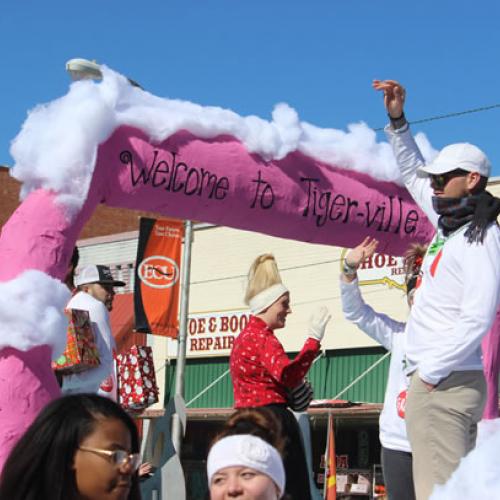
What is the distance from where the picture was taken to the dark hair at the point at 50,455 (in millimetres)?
2232

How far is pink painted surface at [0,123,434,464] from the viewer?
4332mm

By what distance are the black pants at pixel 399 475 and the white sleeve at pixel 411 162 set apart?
45.3 inches

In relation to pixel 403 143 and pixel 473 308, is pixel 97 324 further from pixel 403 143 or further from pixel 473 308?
pixel 473 308

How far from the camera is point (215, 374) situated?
21.3m

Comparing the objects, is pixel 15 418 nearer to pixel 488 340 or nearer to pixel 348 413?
pixel 488 340

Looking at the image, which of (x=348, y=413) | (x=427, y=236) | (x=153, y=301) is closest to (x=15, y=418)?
(x=427, y=236)

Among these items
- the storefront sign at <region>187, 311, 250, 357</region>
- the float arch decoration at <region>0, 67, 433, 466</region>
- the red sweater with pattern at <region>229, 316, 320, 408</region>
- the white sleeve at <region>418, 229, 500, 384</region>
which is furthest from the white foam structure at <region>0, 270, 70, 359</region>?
the storefront sign at <region>187, 311, 250, 357</region>

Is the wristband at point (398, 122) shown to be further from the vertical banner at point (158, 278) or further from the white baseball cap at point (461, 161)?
the vertical banner at point (158, 278)

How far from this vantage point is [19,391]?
4.25 meters

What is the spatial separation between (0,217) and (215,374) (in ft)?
37.7

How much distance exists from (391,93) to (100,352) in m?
2.05

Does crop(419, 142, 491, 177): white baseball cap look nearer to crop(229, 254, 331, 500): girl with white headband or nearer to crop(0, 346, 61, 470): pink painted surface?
crop(229, 254, 331, 500): girl with white headband

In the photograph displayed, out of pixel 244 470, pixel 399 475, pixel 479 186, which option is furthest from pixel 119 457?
pixel 399 475

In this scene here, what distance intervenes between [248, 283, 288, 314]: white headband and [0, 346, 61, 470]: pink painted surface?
4.31ft
